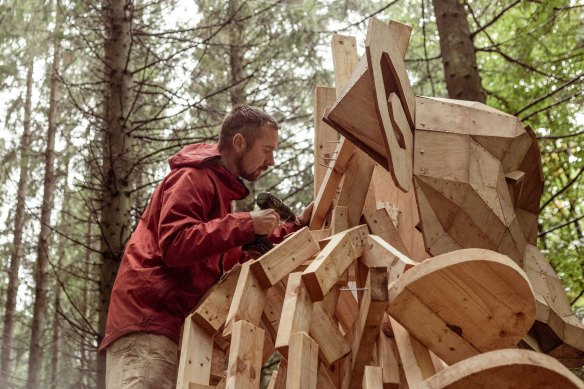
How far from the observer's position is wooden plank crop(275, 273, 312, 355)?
2.39 metres

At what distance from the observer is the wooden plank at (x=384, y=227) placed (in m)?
3.22

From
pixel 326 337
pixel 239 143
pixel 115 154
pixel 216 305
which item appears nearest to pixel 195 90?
pixel 115 154

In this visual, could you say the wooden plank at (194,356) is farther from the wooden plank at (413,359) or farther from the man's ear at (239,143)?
the man's ear at (239,143)

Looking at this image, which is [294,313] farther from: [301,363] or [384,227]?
[384,227]

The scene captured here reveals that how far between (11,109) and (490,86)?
10374 mm

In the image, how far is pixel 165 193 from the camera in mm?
3215

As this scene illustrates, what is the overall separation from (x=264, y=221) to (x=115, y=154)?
3497 mm

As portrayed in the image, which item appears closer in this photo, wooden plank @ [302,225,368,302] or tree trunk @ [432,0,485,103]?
wooden plank @ [302,225,368,302]

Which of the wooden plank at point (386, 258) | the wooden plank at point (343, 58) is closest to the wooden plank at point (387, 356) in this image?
the wooden plank at point (386, 258)

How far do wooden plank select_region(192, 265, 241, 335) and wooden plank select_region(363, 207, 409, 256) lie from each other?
0.69 m

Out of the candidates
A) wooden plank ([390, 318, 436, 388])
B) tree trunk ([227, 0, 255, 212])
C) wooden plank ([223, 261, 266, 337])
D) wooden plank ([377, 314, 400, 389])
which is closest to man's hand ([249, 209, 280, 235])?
wooden plank ([223, 261, 266, 337])

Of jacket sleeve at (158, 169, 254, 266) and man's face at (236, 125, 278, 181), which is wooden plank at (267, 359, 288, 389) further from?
man's face at (236, 125, 278, 181)

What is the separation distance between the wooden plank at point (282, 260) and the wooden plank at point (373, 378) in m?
0.55

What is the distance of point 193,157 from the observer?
11.1ft
